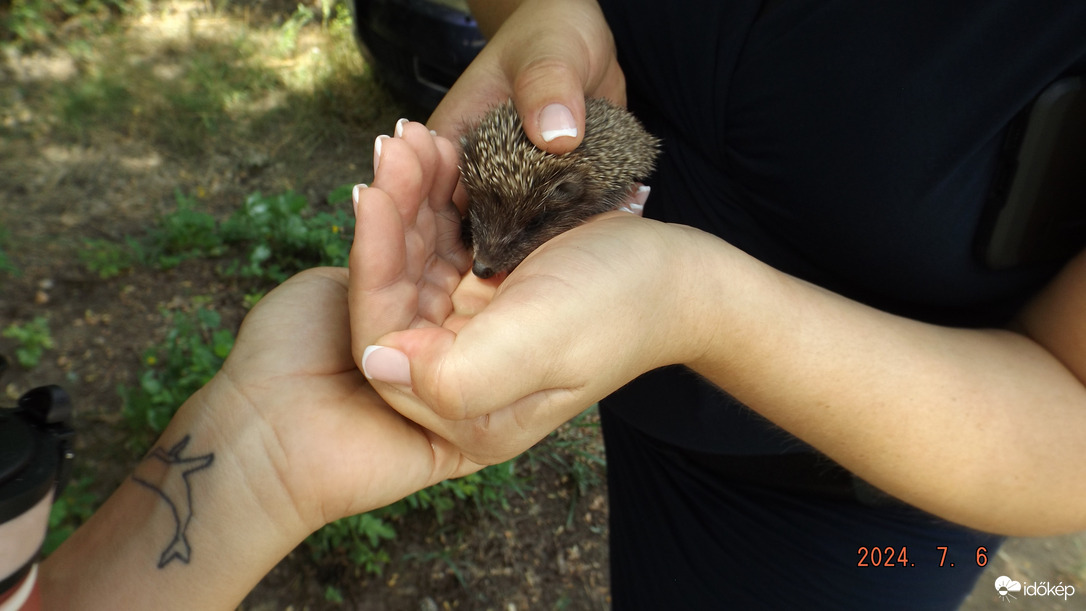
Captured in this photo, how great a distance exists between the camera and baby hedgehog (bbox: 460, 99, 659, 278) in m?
1.92

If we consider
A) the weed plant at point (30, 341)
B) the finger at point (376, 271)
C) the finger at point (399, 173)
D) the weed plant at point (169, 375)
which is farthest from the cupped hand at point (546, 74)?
the weed plant at point (30, 341)

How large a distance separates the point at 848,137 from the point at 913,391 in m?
0.52

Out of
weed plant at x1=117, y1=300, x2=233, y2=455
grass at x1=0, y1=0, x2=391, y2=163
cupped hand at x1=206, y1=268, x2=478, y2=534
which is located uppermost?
cupped hand at x1=206, y1=268, x2=478, y2=534

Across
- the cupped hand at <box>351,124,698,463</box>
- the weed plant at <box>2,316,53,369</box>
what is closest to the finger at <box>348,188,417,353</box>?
the cupped hand at <box>351,124,698,463</box>

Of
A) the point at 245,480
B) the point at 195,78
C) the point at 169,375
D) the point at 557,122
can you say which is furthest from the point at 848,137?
the point at 195,78

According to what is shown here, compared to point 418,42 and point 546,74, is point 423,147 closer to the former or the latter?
point 546,74

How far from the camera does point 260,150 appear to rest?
441 centimetres

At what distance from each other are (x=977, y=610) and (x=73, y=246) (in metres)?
4.69

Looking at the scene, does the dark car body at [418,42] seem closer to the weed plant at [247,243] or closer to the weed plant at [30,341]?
the weed plant at [247,243]

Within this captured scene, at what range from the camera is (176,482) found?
1.41m

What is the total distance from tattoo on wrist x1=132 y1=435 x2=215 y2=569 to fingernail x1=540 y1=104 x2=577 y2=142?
3.44 feet

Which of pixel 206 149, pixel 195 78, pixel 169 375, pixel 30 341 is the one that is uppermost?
pixel 195 78

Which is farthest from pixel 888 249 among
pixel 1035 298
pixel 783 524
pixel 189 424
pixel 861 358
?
pixel 189 424

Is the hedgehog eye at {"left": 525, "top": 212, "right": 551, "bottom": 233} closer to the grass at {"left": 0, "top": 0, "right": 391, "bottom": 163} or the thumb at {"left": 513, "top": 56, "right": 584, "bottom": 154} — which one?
the thumb at {"left": 513, "top": 56, "right": 584, "bottom": 154}
